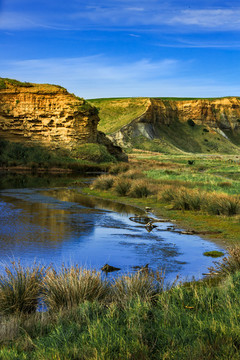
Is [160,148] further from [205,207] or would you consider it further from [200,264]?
[200,264]

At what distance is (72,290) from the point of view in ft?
20.9

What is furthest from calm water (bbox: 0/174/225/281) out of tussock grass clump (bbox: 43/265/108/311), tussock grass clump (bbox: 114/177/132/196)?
tussock grass clump (bbox: 114/177/132/196)

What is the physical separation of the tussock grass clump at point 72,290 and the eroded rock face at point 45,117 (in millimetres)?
50058

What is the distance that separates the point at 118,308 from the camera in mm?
5906

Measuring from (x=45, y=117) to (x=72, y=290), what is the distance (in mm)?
52528

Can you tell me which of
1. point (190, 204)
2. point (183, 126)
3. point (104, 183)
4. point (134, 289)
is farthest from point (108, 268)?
point (183, 126)

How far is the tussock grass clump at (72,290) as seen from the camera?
6.32 metres

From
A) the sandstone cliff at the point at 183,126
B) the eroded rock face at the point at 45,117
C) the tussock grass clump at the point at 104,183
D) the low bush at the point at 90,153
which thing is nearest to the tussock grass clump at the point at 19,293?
the tussock grass clump at the point at 104,183

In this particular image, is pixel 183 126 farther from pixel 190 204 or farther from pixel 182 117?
pixel 190 204

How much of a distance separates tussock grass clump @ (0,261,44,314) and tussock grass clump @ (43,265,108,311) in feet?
0.69

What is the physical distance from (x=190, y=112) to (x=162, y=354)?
127602 mm

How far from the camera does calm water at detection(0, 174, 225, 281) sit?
32.5ft

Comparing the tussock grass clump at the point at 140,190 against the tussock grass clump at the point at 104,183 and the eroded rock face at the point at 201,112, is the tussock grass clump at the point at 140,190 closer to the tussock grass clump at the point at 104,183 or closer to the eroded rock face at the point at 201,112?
the tussock grass clump at the point at 104,183

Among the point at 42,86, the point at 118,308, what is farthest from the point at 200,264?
the point at 42,86
